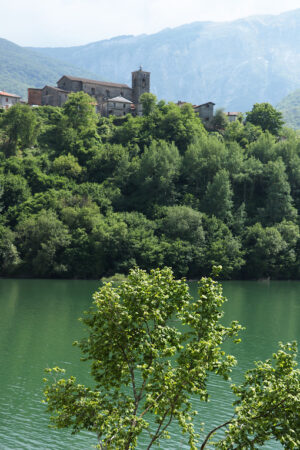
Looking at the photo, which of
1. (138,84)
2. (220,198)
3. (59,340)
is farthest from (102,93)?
(59,340)

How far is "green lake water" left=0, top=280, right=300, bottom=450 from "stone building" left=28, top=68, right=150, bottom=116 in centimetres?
4702

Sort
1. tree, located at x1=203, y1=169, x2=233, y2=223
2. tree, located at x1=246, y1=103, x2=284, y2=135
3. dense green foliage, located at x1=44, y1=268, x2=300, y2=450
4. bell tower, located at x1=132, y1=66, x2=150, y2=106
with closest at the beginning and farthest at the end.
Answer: dense green foliage, located at x1=44, y1=268, x2=300, y2=450 → tree, located at x1=203, y1=169, x2=233, y2=223 → tree, located at x1=246, y1=103, x2=284, y2=135 → bell tower, located at x1=132, y1=66, x2=150, y2=106

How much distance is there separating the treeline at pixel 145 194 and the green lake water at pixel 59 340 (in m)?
5.02

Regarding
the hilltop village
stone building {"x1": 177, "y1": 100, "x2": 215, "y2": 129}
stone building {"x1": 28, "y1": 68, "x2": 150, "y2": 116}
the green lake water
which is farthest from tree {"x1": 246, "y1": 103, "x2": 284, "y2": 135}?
the green lake water

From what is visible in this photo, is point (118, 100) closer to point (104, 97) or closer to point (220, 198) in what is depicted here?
point (104, 97)

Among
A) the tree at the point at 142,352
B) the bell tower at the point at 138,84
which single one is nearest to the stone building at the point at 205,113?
the bell tower at the point at 138,84

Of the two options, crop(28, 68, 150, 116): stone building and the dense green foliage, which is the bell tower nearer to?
crop(28, 68, 150, 116): stone building

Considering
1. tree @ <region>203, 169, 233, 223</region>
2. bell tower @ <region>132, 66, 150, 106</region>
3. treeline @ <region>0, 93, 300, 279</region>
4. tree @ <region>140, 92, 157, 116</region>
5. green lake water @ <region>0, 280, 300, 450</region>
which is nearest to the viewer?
green lake water @ <region>0, 280, 300, 450</region>

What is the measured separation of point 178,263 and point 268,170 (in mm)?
23664

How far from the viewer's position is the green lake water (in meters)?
20.8

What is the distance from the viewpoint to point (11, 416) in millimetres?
22016

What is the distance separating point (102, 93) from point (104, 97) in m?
0.98

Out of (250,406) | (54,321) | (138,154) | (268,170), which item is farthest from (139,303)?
(138,154)

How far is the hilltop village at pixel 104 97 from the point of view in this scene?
102 m
